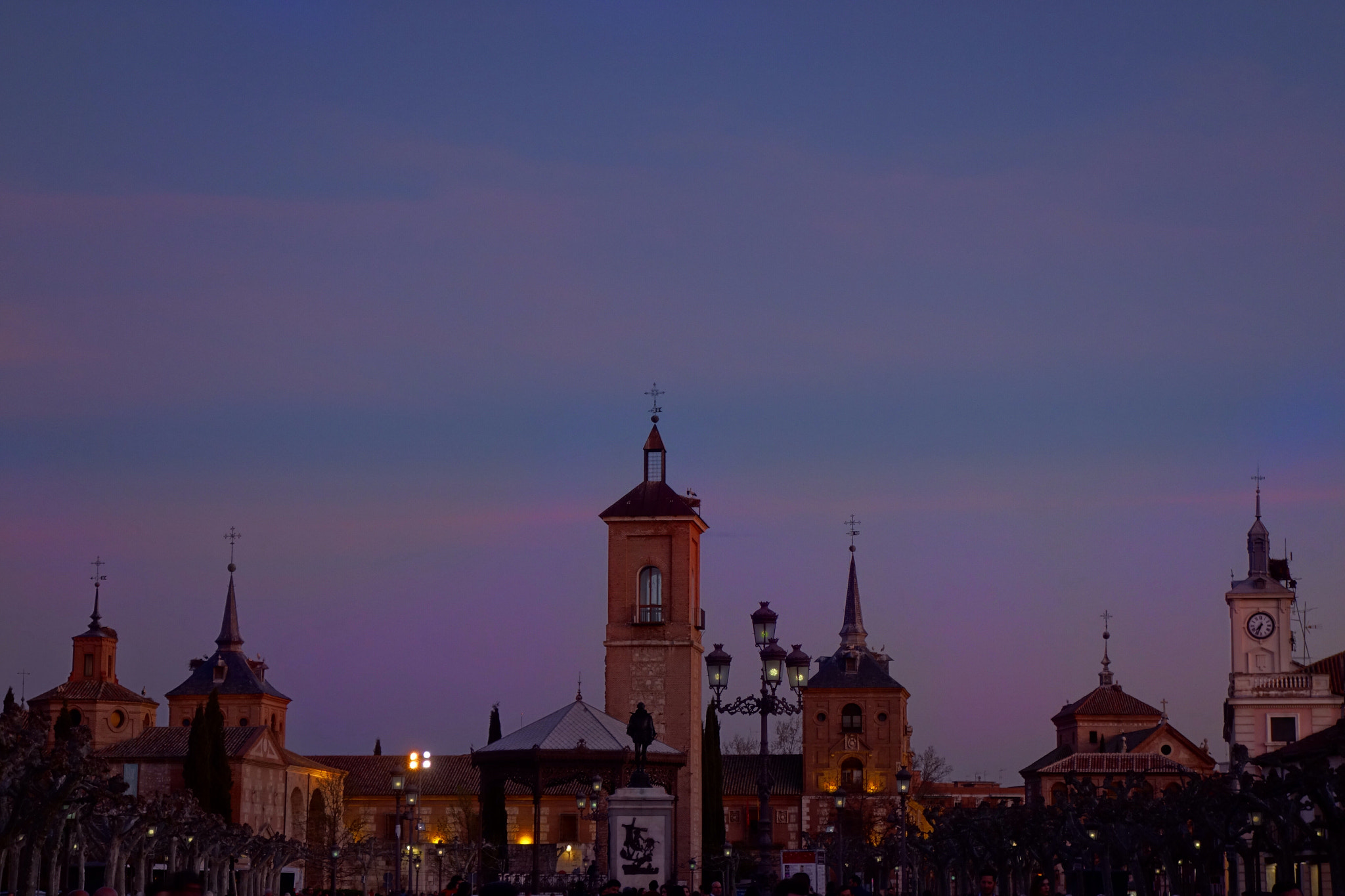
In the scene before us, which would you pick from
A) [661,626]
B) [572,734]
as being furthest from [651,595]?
[572,734]

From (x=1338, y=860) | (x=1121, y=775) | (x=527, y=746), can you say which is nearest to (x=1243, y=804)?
(x=1338, y=860)

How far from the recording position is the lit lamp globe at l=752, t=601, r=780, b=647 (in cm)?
2892

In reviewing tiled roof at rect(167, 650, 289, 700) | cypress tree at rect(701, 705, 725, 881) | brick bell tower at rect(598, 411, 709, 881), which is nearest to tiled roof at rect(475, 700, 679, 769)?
brick bell tower at rect(598, 411, 709, 881)

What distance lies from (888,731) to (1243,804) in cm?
7871

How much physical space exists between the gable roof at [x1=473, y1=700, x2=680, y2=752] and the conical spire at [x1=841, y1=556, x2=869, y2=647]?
61203mm

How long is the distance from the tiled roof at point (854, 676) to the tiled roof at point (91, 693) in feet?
135

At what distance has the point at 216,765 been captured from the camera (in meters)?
84.6

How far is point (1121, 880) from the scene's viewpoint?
205 feet

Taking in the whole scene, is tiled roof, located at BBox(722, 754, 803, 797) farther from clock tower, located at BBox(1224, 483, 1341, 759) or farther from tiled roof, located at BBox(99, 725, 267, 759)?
clock tower, located at BBox(1224, 483, 1341, 759)

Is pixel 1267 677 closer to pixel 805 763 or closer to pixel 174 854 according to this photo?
pixel 174 854

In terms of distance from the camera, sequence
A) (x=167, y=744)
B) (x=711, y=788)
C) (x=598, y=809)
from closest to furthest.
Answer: (x=598, y=809) → (x=711, y=788) → (x=167, y=744)

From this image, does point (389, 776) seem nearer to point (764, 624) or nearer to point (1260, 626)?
point (1260, 626)

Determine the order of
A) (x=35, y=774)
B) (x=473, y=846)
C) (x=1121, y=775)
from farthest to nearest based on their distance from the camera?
(x=1121, y=775) → (x=473, y=846) → (x=35, y=774)

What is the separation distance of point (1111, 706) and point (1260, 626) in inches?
1855
